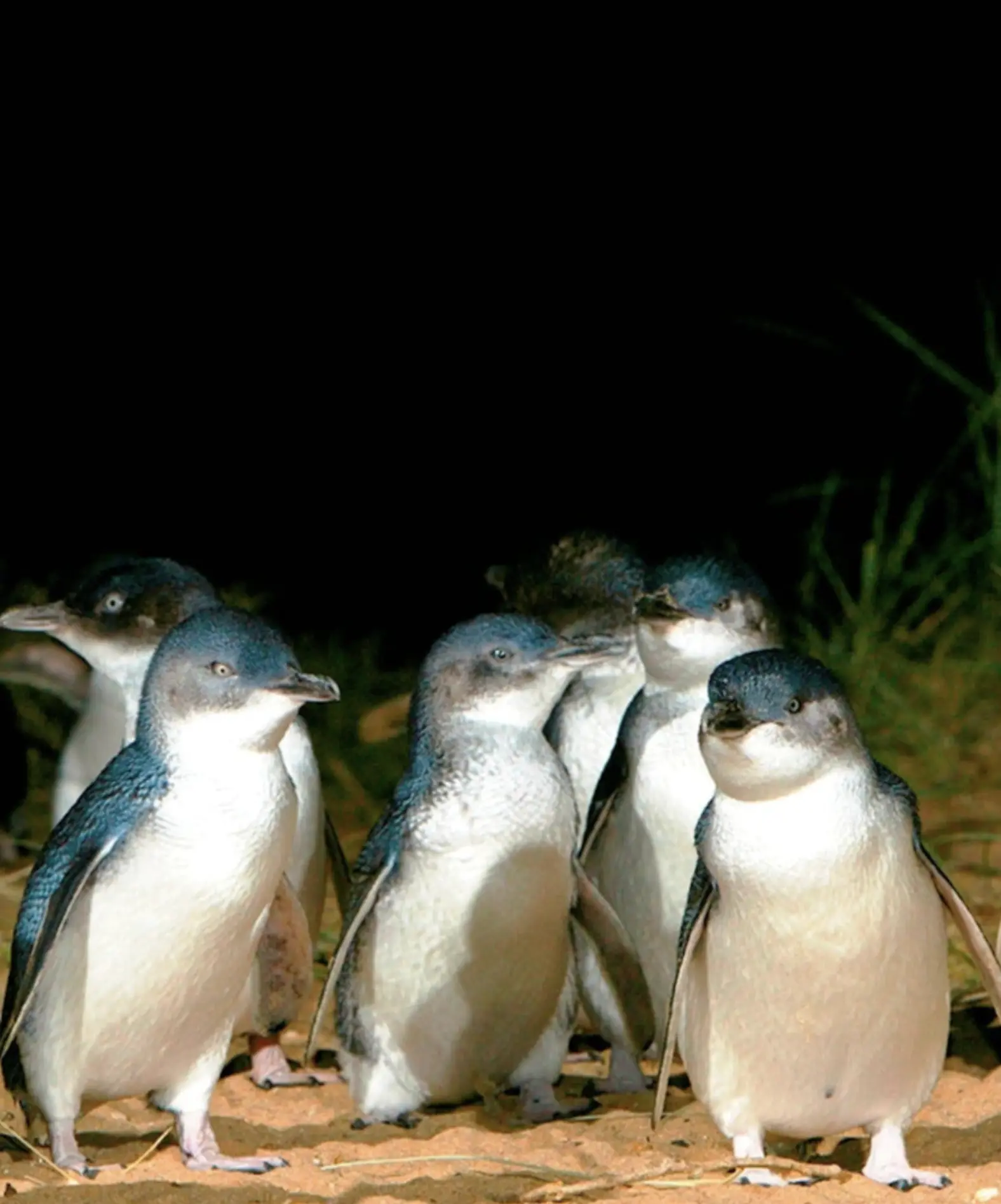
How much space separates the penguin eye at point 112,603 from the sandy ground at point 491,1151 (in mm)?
1065

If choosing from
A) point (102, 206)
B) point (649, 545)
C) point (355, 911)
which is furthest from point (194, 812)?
point (102, 206)

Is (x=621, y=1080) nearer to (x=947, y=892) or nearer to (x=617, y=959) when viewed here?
(x=617, y=959)

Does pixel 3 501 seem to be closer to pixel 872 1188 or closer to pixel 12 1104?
pixel 12 1104

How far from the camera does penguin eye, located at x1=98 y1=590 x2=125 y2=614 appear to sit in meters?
5.34

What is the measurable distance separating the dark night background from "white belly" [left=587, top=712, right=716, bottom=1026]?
4.10 m

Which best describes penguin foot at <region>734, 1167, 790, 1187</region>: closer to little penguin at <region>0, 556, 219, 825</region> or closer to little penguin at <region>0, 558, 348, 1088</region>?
little penguin at <region>0, 558, 348, 1088</region>

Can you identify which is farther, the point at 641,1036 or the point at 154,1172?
the point at 641,1036

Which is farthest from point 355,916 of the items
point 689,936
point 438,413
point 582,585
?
point 438,413

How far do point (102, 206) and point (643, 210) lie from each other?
224 centimetres

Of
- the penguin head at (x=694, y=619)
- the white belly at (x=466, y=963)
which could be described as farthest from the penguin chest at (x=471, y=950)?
the penguin head at (x=694, y=619)

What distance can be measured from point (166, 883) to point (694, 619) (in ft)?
4.57

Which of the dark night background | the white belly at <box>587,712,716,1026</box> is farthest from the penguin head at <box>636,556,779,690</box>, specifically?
the dark night background

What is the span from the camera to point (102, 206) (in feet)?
31.9

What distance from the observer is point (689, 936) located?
4125 mm
